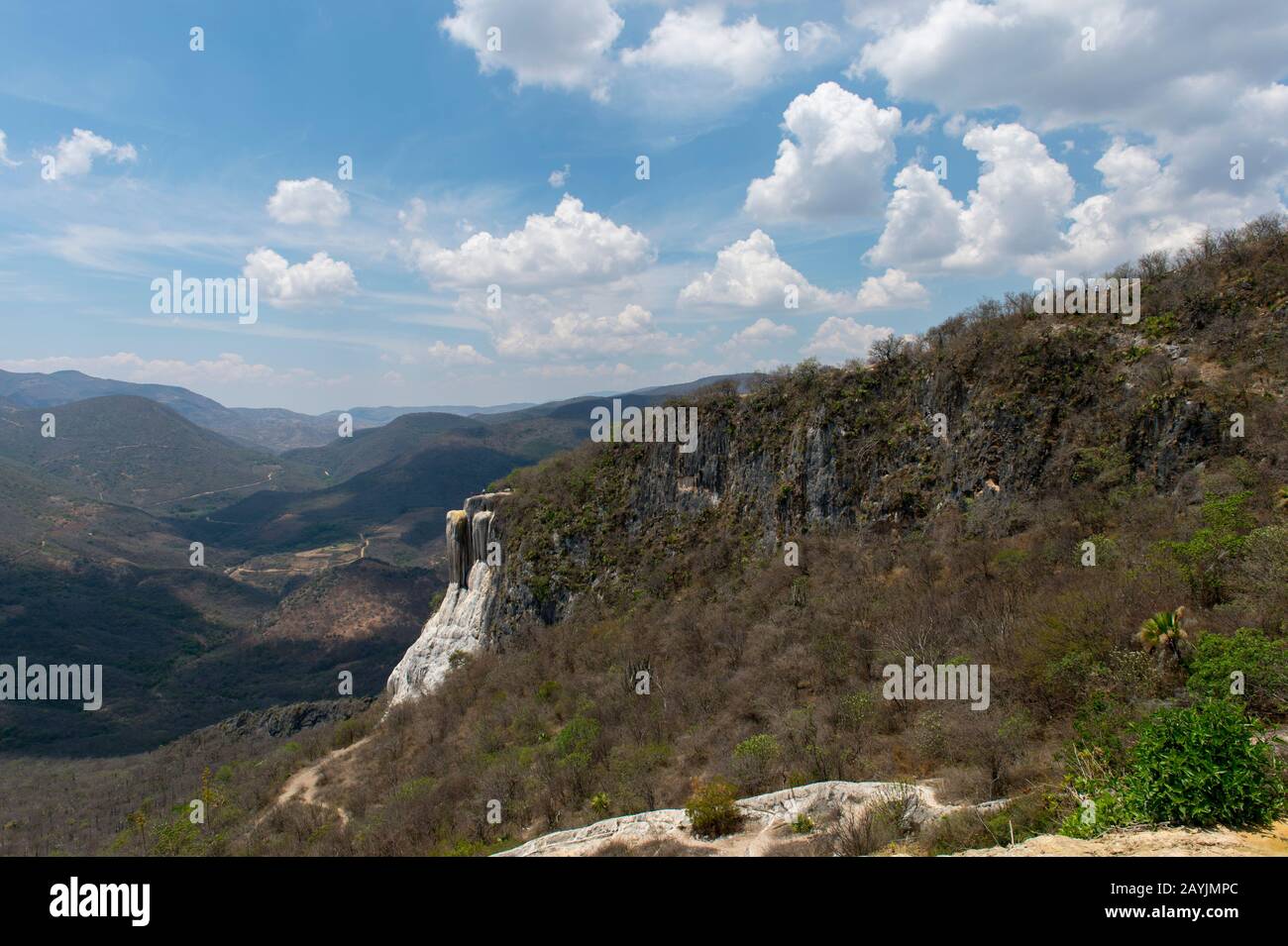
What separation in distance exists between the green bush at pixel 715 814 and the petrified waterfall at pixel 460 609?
30.1 metres

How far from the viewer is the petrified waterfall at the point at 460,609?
39.5 meters

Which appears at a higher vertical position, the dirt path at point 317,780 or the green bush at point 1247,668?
the green bush at point 1247,668

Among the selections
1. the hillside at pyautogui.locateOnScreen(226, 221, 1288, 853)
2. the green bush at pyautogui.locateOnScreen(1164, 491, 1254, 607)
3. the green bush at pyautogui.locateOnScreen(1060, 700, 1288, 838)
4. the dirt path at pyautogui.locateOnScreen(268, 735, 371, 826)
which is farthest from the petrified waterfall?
the green bush at pyautogui.locateOnScreen(1060, 700, 1288, 838)

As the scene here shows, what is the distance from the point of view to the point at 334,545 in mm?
192500

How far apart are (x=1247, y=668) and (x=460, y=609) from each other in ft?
129

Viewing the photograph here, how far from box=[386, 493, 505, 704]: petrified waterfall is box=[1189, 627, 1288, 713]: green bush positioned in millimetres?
35786

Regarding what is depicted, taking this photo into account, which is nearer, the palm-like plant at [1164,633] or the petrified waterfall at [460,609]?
the palm-like plant at [1164,633]

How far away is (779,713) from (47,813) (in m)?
61.6

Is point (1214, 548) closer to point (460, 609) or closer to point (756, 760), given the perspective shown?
point (756, 760)

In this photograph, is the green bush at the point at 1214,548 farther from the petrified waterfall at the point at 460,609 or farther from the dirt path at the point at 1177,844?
the petrified waterfall at the point at 460,609

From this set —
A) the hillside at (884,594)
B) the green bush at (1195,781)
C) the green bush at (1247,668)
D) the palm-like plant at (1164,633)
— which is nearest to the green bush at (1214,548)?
the hillside at (884,594)

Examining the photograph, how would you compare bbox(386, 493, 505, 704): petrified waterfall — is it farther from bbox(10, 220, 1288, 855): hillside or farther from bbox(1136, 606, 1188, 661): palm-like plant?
bbox(1136, 606, 1188, 661): palm-like plant
